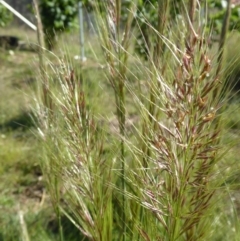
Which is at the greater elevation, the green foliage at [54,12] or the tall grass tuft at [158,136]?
the tall grass tuft at [158,136]

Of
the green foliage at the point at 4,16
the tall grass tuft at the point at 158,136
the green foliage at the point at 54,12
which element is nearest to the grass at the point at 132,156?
the tall grass tuft at the point at 158,136

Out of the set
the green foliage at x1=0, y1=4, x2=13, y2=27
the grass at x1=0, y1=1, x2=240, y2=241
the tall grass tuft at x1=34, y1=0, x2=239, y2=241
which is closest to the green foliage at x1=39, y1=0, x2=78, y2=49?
the green foliage at x1=0, y1=4, x2=13, y2=27

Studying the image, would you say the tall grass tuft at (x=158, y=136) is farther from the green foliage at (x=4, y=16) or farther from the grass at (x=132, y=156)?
the green foliage at (x=4, y=16)

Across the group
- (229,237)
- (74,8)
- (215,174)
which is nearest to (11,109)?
(74,8)

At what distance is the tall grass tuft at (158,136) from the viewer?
2.27 feet

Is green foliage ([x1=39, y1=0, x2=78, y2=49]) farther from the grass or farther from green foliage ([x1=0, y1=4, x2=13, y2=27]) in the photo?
the grass

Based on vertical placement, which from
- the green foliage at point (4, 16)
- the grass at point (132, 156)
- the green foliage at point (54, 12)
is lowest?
the green foliage at point (4, 16)

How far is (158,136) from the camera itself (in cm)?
74

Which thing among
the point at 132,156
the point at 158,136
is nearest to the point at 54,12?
the point at 132,156

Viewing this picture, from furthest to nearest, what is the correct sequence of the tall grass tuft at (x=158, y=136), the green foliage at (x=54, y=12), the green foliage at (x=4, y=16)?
the green foliage at (x=4, y=16), the green foliage at (x=54, y=12), the tall grass tuft at (x=158, y=136)

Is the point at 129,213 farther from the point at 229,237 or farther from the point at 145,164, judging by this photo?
the point at 229,237

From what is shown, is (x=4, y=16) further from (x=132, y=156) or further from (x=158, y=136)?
(x=158, y=136)

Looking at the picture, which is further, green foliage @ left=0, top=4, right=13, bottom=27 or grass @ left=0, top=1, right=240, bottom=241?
green foliage @ left=0, top=4, right=13, bottom=27

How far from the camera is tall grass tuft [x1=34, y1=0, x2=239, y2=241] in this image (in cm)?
69
